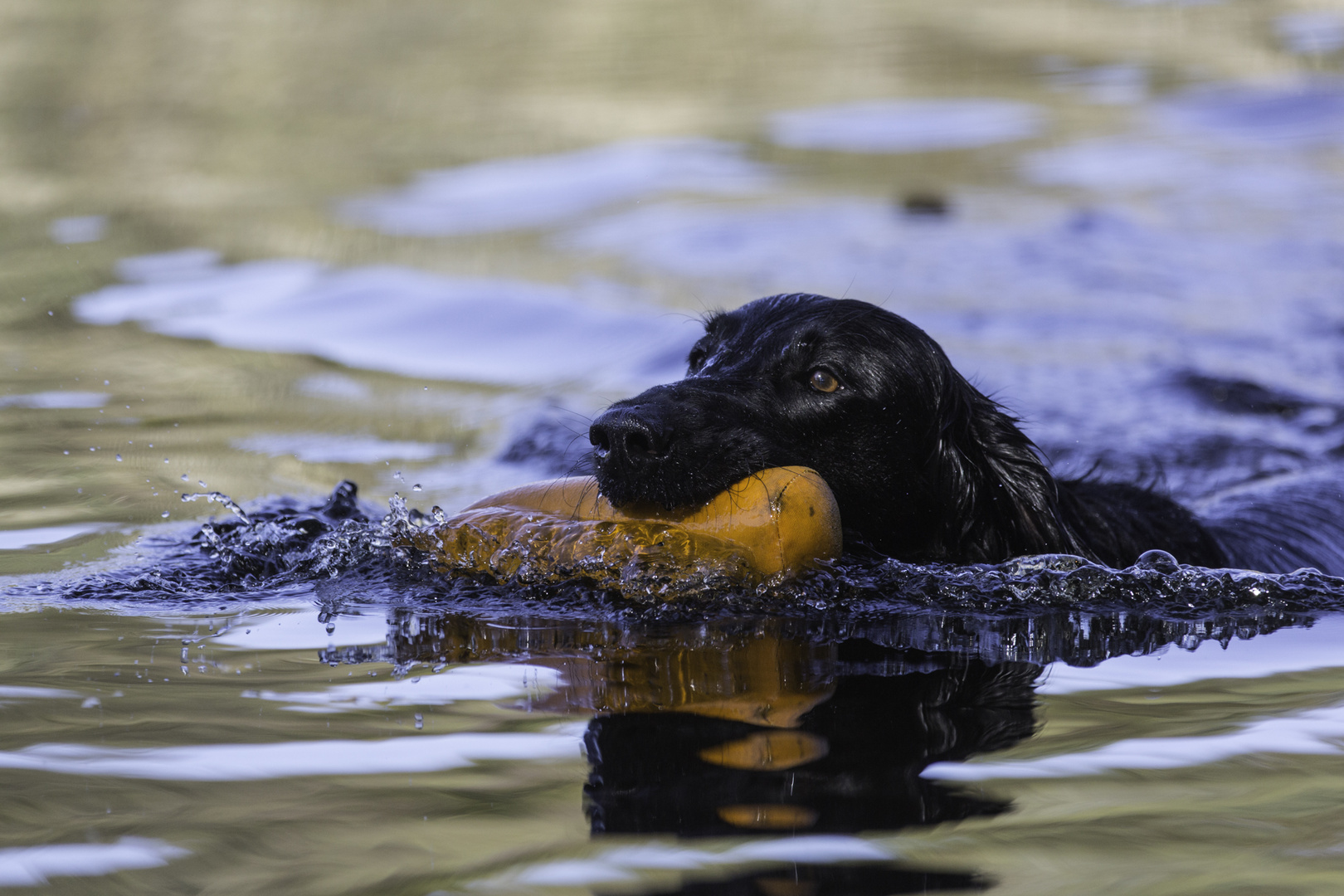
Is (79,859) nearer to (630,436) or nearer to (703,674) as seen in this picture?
(703,674)

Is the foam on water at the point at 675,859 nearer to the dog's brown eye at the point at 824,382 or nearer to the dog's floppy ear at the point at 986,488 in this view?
the dog's brown eye at the point at 824,382

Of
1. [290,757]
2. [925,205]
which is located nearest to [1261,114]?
[925,205]

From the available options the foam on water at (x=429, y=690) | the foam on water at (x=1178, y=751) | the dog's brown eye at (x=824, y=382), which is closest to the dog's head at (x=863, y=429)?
the dog's brown eye at (x=824, y=382)

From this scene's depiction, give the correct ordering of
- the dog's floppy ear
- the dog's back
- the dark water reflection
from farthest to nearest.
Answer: the dog's back < the dog's floppy ear < the dark water reflection

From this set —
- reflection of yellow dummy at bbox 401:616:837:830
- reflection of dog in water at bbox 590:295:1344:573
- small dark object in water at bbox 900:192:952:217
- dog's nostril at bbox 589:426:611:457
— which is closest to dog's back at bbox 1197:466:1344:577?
reflection of dog in water at bbox 590:295:1344:573

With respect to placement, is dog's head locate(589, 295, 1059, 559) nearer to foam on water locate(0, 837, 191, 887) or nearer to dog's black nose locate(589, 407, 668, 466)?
dog's black nose locate(589, 407, 668, 466)

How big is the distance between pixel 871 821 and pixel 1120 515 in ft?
9.68

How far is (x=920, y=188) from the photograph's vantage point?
52.1 ft

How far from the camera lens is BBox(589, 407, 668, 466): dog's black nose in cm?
406

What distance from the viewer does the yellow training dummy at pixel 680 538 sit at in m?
4.09

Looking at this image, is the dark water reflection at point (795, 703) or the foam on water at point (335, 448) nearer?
the dark water reflection at point (795, 703)

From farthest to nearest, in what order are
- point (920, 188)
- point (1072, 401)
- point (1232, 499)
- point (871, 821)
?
point (920, 188)
point (1072, 401)
point (1232, 499)
point (871, 821)

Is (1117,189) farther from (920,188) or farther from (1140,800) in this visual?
(1140,800)

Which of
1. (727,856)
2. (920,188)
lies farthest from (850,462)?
(920,188)
